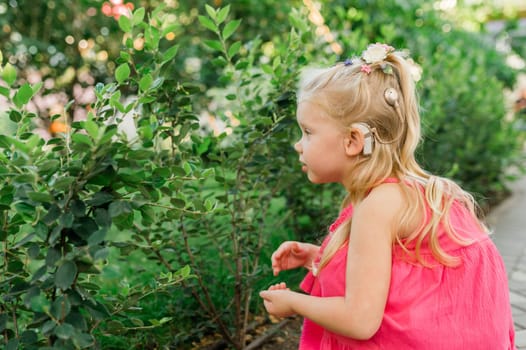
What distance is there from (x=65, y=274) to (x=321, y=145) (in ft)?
2.76

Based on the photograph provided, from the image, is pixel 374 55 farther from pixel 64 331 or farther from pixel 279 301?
pixel 64 331

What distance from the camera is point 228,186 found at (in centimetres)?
257

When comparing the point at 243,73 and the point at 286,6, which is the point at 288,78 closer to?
the point at 243,73

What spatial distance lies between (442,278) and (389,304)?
0.58ft

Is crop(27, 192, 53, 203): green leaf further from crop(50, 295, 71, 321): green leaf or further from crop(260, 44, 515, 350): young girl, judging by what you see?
crop(260, 44, 515, 350): young girl

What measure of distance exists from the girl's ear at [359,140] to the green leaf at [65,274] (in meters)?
0.86

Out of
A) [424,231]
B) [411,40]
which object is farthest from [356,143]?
[411,40]

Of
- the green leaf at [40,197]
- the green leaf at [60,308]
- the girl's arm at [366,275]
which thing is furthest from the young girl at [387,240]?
the green leaf at [40,197]

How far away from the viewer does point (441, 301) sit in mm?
1891

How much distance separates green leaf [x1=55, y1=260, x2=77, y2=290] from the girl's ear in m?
0.86

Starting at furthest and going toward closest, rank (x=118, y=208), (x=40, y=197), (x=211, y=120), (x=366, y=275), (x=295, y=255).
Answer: (x=211, y=120) < (x=295, y=255) < (x=366, y=275) < (x=118, y=208) < (x=40, y=197)

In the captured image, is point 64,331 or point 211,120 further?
point 211,120

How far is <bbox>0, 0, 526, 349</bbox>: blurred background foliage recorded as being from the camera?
6.59ft

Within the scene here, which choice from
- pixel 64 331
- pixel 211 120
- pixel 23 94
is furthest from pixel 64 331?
pixel 211 120
